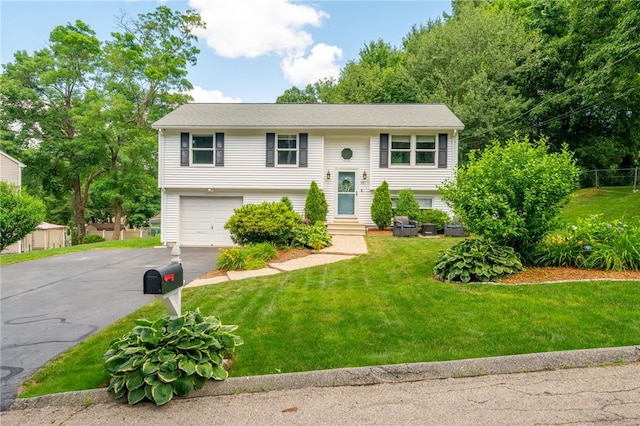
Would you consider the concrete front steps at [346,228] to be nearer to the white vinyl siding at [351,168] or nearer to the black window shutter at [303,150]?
the white vinyl siding at [351,168]

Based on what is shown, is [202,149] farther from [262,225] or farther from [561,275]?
[561,275]

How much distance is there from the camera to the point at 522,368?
12.0 ft

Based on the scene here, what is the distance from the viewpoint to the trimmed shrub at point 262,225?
1049 centimetres

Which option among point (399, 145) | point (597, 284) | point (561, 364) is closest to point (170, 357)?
point (561, 364)

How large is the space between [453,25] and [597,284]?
24.1 meters

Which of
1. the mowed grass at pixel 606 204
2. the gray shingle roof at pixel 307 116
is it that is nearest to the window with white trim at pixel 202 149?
the gray shingle roof at pixel 307 116

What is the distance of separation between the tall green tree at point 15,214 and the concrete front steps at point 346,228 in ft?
42.3

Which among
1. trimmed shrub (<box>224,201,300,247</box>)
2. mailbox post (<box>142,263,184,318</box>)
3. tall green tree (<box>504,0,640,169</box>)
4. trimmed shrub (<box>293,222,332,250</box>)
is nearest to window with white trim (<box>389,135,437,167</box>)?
trimmed shrub (<box>293,222,332,250</box>)

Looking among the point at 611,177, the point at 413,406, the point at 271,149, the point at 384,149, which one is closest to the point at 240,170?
the point at 271,149

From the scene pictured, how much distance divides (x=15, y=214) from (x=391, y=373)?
59.1 ft

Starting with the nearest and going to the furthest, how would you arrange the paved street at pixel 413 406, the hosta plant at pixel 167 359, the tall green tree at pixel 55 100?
the paved street at pixel 413 406
the hosta plant at pixel 167 359
the tall green tree at pixel 55 100

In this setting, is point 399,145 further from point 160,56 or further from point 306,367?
point 160,56

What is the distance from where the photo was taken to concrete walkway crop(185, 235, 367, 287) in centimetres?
824

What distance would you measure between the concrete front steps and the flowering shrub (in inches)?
295
